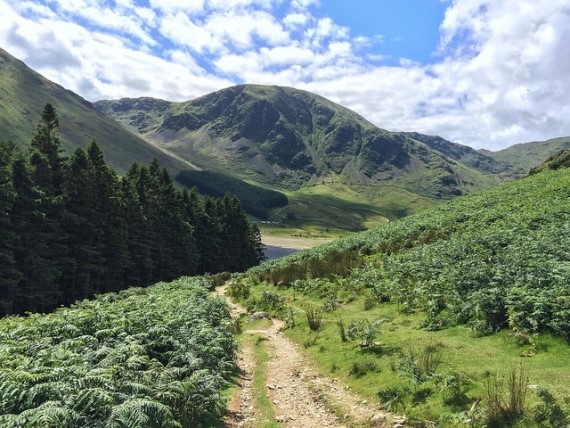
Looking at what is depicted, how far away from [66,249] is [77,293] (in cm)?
699

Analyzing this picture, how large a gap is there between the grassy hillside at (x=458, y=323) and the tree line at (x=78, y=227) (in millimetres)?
24177

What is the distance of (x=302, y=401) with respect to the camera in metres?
11.8

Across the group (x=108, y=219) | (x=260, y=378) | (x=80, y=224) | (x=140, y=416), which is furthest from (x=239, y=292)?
(x=108, y=219)

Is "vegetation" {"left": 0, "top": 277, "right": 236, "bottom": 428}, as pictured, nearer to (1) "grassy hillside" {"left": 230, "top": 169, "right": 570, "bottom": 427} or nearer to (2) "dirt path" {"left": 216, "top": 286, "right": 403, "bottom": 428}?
(2) "dirt path" {"left": 216, "top": 286, "right": 403, "bottom": 428}

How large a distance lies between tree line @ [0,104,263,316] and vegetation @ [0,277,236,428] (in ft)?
89.1

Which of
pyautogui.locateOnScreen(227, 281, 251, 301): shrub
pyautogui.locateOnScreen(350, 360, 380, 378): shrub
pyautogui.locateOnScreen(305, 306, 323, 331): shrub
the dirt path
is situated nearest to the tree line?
pyautogui.locateOnScreen(227, 281, 251, 301): shrub

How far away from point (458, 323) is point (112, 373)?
437 inches

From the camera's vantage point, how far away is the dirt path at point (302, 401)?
10.2 metres

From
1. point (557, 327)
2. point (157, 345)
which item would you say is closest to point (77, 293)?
point (157, 345)

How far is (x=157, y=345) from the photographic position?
39.5ft

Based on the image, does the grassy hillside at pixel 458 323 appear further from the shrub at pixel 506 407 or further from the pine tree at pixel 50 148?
the pine tree at pixel 50 148

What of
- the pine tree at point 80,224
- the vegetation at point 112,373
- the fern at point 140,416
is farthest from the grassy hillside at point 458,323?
the pine tree at point 80,224

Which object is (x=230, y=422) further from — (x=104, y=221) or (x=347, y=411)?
(x=104, y=221)

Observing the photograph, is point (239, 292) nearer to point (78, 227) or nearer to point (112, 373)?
point (78, 227)
